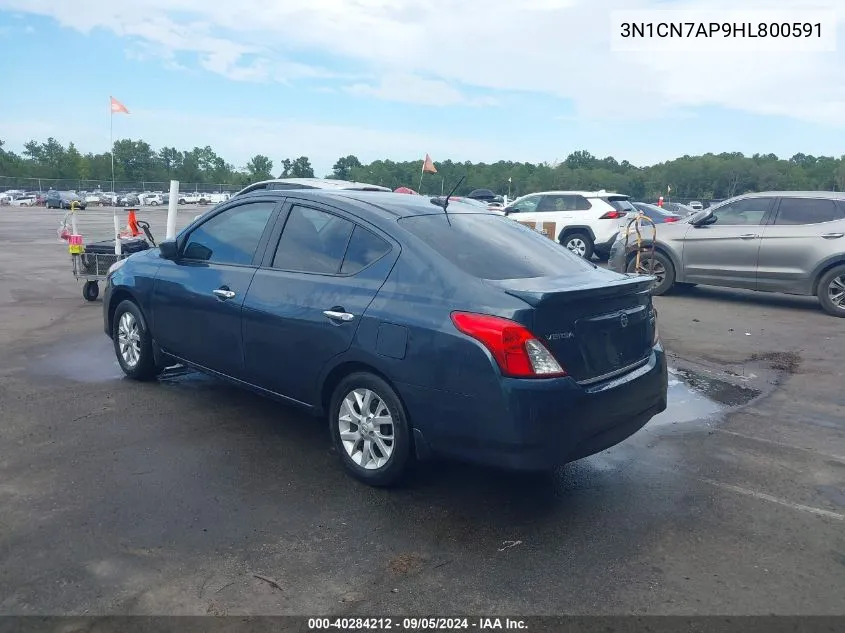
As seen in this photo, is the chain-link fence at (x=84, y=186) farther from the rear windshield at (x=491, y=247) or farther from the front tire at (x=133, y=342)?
the rear windshield at (x=491, y=247)

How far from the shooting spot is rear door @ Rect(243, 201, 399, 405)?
414 centimetres

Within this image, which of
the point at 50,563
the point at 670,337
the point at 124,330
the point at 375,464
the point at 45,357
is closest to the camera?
the point at 50,563

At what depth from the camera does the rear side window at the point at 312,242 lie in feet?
14.5

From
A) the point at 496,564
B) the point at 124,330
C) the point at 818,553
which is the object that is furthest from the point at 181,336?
the point at 818,553

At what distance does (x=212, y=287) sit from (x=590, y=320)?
272 centimetres

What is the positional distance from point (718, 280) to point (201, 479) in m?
9.43

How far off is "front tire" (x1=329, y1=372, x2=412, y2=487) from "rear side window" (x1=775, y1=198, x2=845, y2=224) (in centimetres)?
898

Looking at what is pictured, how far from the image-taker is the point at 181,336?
5.36m

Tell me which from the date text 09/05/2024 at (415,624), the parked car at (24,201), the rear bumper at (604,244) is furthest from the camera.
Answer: the parked car at (24,201)

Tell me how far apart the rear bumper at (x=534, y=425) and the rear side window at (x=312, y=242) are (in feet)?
3.97

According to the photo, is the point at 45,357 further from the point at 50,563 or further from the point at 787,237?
the point at 787,237

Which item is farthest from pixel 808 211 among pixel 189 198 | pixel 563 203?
pixel 189 198

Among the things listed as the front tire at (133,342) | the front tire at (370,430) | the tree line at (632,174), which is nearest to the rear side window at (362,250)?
the front tire at (370,430)

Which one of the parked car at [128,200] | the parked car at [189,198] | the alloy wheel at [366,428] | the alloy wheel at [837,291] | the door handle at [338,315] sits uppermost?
the parked car at [189,198]
